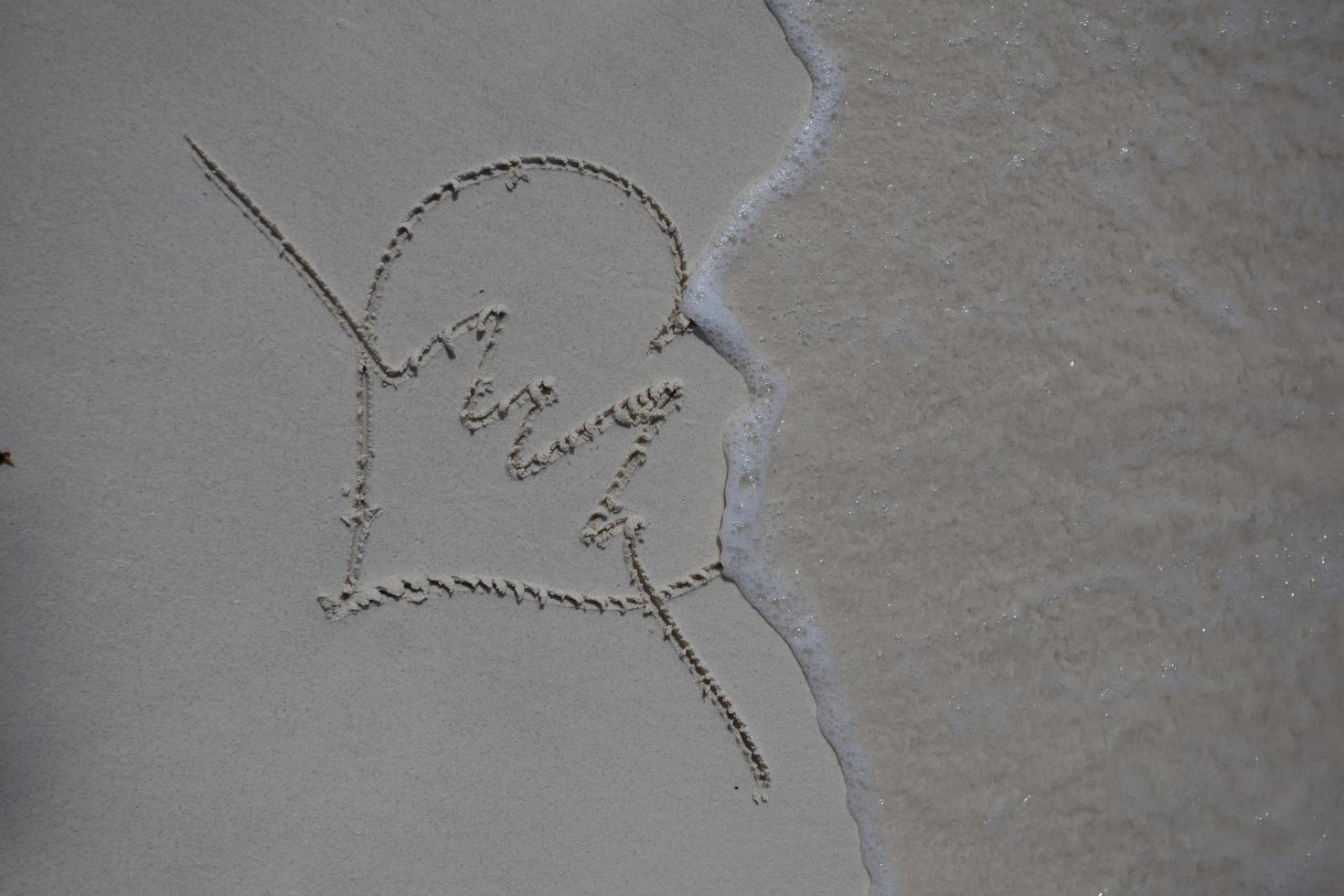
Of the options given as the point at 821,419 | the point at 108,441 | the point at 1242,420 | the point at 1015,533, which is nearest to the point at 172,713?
the point at 108,441

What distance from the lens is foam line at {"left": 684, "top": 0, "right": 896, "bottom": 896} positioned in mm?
1822

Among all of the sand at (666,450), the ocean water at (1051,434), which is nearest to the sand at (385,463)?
the sand at (666,450)

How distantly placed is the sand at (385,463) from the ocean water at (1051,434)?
0.15 metres

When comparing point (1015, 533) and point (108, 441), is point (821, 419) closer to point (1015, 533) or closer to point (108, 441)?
point (1015, 533)

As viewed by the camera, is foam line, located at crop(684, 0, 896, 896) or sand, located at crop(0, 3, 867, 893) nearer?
sand, located at crop(0, 3, 867, 893)

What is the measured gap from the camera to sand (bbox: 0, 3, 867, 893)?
1.68m

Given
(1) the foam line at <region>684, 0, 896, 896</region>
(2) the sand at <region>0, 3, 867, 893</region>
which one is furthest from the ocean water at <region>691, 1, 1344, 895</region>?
(2) the sand at <region>0, 3, 867, 893</region>

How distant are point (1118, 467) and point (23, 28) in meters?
2.26

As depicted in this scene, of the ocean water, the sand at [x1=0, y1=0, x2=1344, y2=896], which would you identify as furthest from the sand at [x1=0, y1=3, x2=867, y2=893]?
the ocean water

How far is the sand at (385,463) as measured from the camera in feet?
5.50

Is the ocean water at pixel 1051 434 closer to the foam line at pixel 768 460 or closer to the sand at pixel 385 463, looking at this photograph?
the foam line at pixel 768 460

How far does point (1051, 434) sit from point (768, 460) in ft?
1.95

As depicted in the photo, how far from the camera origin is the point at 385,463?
1757 mm

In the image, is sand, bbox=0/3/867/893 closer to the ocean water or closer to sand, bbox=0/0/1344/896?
sand, bbox=0/0/1344/896
